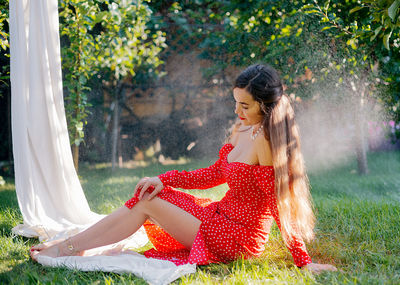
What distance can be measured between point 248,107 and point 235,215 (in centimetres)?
50

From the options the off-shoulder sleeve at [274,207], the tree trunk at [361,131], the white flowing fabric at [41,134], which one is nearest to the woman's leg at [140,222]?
the off-shoulder sleeve at [274,207]

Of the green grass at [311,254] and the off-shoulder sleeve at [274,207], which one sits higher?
the off-shoulder sleeve at [274,207]

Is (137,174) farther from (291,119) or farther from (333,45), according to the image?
(291,119)

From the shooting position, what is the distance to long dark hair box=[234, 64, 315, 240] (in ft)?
6.21

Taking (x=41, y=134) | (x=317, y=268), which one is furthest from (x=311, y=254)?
(x=41, y=134)

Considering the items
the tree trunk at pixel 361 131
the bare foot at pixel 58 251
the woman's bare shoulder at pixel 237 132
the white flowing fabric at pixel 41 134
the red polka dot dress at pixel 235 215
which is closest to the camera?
the red polka dot dress at pixel 235 215

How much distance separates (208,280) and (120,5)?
246 centimetres

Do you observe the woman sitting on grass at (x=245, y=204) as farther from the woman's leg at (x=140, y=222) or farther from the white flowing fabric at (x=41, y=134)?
the white flowing fabric at (x=41, y=134)

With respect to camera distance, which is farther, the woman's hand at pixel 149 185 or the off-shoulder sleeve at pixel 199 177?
the off-shoulder sleeve at pixel 199 177

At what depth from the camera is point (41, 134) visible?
109 inches

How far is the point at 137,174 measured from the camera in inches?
197

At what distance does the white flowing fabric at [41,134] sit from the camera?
8.70 ft

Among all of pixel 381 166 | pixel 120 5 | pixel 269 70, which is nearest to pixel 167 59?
pixel 120 5

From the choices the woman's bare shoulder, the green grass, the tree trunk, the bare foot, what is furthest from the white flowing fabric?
the tree trunk
